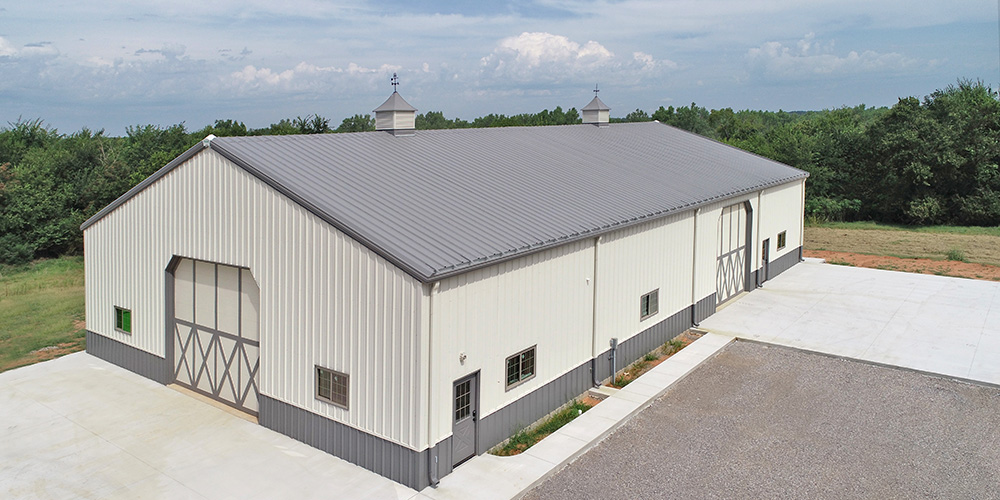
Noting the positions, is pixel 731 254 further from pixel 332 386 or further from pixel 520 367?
pixel 332 386

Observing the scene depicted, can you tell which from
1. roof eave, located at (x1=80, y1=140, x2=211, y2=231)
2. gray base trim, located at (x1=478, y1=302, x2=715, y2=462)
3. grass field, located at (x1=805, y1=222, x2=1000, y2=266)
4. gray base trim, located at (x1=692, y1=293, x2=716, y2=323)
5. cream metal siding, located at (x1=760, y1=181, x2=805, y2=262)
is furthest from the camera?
grass field, located at (x1=805, y1=222, x2=1000, y2=266)

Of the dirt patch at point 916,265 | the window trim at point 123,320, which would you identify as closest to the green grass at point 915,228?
the dirt patch at point 916,265

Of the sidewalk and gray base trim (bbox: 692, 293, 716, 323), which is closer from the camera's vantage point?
the sidewalk

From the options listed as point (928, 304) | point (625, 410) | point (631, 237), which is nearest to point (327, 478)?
point (625, 410)

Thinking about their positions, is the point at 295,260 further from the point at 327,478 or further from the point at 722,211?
the point at 722,211

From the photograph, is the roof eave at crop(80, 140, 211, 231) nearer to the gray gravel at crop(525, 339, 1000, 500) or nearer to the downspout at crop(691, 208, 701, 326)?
the gray gravel at crop(525, 339, 1000, 500)

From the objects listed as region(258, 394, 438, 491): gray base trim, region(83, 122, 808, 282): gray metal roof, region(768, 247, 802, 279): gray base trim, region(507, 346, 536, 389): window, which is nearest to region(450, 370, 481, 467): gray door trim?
region(258, 394, 438, 491): gray base trim
